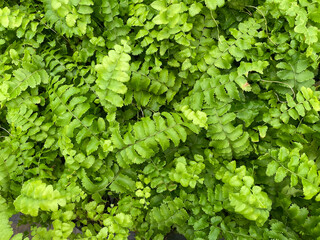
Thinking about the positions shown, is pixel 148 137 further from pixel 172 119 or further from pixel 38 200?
pixel 38 200

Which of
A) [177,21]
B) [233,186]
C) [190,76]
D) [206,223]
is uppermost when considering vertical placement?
[177,21]

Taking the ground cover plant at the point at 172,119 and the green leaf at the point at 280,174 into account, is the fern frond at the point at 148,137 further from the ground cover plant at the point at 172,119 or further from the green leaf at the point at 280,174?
the green leaf at the point at 280,174

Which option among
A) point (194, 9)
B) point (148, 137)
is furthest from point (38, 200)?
point (194, 9)

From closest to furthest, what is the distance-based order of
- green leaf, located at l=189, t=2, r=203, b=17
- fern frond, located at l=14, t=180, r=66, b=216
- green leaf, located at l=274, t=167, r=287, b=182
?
fern frond, located at l=14, t=180, r=66, b=216
green leaf, located at l=274, t=167, r=287, b=182
green leaf, located at l=189, t=2, r=203, b=17

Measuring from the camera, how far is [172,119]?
2016 millimetres

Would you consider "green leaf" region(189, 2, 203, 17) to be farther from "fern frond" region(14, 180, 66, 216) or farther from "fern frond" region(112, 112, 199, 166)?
"fern frond" region(14, 180, 66, 216)

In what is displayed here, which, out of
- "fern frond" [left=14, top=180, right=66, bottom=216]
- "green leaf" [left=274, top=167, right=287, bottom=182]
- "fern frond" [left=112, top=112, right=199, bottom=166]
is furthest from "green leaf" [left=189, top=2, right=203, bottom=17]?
"fern frond" [left=14, top=180, right=66, bottom=216]

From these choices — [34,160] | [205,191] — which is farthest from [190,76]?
[34,160]

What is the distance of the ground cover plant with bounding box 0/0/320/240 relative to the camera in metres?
1.97

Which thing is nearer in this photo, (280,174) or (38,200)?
(38,200)

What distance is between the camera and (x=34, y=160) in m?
2.31

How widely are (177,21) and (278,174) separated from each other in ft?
4.37

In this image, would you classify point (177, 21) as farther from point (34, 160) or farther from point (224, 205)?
point (34, 160)

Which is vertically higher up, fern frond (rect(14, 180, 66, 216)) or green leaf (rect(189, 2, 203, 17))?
green leaf (rect(189, 2, 203, 17))
